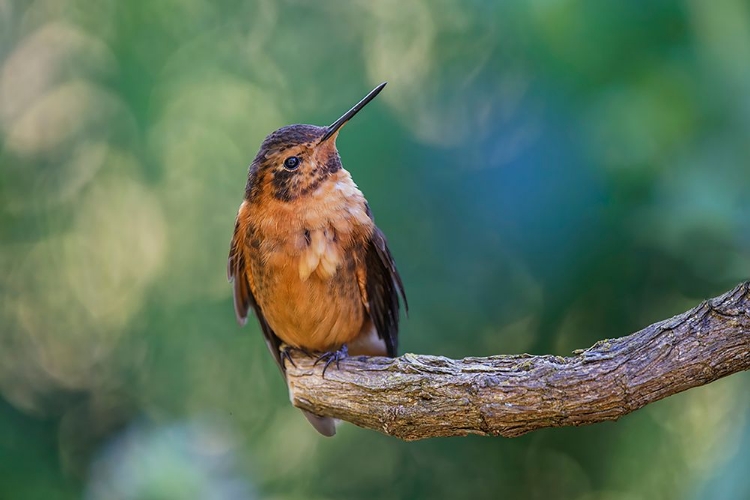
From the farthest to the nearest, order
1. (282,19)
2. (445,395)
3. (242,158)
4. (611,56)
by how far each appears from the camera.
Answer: (282,19) < (242,158) < (611,56) < (445,395)

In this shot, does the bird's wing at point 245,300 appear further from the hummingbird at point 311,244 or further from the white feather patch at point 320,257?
the white feather patch at point 320,257

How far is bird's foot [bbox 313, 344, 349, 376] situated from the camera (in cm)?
377

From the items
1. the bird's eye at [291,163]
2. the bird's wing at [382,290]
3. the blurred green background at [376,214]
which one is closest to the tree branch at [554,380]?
the bird's wing at [382,290]

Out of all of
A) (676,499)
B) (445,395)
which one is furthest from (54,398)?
(676,499)

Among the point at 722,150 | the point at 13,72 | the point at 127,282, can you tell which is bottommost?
the point at 127,282

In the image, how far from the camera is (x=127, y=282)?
5.88m

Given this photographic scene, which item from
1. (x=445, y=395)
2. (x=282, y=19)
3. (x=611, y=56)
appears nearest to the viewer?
(x=445, y=395)

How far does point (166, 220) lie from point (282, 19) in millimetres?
1724

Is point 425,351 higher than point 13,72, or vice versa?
point 13,72

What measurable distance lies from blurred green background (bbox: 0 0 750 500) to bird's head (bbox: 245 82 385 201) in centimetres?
114

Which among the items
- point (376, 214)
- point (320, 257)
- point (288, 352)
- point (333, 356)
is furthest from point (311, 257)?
point (376, 214)

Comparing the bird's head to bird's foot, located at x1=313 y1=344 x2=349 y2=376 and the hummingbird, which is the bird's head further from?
bird's foot, located at x1=313 y1=344 x2=349 y2=376

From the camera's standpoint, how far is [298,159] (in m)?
3.94

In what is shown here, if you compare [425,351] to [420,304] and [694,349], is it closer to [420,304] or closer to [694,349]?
[420,304]
